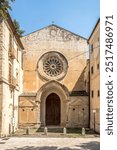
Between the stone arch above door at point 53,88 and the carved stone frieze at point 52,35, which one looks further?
the carved stone frieze at point 52,35

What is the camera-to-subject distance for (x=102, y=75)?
13.1ft

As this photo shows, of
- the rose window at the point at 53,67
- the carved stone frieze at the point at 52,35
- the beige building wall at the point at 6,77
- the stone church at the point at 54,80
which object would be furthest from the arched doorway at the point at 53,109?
the beige building wall at the point at 6,77

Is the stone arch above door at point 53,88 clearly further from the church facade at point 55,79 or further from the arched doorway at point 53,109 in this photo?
the arched doorway at point 53,109

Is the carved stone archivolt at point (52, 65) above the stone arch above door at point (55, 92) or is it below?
above

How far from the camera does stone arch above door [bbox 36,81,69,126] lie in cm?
3120

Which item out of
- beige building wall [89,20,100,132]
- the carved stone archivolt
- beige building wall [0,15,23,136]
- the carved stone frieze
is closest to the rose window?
the carved stone archivolt

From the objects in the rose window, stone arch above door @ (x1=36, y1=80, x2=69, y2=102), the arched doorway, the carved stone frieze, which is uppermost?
the carved stone frieze

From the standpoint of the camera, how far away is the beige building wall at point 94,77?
26.0 meters

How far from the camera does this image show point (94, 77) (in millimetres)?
27875

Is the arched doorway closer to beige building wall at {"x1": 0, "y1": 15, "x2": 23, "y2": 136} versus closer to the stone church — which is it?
the stone church

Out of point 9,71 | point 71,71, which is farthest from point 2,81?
point 71,71

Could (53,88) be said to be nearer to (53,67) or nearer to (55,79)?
(55,79)

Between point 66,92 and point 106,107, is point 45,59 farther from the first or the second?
point 106,107

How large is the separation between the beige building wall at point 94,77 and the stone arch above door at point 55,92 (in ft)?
11.2
